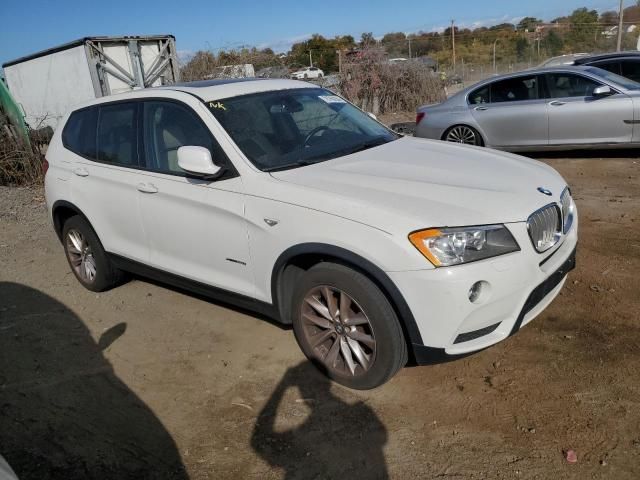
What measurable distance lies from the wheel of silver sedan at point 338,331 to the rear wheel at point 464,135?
21.5 ft

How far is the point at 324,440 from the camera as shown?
301cm

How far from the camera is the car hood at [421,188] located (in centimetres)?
296

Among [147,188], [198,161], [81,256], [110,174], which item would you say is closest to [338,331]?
[198,161]

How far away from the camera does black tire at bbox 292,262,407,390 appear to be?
304cm

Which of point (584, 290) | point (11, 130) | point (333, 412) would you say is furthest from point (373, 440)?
point (11, 130)

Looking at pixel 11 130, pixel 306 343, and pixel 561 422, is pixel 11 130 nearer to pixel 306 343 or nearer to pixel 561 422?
pixel 306 343

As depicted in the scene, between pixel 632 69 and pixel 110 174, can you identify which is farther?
pixel 632 69

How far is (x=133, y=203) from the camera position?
4.33 m

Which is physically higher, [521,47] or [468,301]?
[521,47]

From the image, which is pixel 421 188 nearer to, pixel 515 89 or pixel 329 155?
pixel 329 155

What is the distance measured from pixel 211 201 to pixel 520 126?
21.4 ft

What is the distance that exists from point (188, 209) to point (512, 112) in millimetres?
6537

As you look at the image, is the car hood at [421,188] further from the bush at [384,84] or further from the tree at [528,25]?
the tree at [528,25]

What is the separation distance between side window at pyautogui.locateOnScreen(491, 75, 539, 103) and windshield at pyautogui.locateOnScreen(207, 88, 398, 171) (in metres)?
5.17
